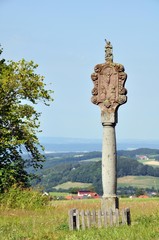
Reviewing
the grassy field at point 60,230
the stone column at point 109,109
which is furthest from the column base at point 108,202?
the grassy field at point 60,230

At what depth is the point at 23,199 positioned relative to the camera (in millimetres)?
27078

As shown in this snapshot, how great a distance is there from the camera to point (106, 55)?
790 inches

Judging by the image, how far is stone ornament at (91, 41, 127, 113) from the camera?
63.6 ft

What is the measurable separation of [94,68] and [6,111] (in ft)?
45.1

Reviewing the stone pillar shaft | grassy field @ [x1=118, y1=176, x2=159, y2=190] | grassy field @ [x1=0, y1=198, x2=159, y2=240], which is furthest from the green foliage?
grassy field @ [x1=118, y1=176, x2=159, y2=190]

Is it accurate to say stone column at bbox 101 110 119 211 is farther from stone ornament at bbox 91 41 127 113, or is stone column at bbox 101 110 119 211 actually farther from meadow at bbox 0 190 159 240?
meadow at bbox 0 190 159 240

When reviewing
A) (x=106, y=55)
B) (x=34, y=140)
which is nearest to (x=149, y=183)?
(x=34, y=140)

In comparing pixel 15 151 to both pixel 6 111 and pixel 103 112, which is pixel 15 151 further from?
pixel 103 112

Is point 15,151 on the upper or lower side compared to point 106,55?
lower

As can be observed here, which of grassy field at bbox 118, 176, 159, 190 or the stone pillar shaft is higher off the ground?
the stone pillar shaft

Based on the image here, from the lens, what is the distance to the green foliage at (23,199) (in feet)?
87.7

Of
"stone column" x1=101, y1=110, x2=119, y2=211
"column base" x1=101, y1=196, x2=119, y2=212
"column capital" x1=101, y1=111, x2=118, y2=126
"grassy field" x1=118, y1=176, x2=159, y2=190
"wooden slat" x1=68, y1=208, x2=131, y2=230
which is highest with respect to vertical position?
"column capital" x1=101, y1=111, x2=118, y2=126

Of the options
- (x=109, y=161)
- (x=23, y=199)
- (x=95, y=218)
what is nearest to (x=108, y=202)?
(x=109, y=161)

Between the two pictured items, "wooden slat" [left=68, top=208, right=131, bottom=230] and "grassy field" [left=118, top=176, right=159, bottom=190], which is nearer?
"wooden slat" [left=68, top=208, right=131, bottom=230]
